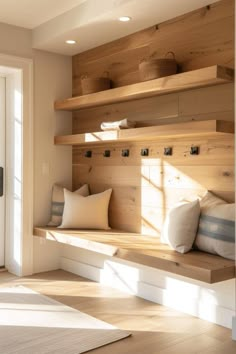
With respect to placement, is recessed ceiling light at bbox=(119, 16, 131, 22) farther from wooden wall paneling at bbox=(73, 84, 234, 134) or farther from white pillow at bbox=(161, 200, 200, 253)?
white pillow at bbox=(161, 200, 200, 253)

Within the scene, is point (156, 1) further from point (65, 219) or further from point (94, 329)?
point (94, 329)

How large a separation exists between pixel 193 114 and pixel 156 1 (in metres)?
0.88

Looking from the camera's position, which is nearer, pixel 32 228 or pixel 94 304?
pixel 94 304

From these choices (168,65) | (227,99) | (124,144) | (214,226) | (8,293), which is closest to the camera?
(214,226)

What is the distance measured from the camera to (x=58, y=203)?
14.4 ft

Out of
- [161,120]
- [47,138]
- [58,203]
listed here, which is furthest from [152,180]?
[47,138]

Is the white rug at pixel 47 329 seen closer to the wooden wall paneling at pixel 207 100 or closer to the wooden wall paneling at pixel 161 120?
the wooden wall paneling at pixel 161 120

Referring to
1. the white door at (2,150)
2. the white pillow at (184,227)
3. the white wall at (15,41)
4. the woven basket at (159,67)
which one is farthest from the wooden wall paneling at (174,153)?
the white wall at (15,41)

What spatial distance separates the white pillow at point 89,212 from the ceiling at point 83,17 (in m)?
1.45

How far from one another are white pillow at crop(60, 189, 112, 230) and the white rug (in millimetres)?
800

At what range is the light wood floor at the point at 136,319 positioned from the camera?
2.69m

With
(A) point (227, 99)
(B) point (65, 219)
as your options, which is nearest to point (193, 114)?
(A) point (227, 99)

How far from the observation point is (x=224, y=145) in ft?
10.4

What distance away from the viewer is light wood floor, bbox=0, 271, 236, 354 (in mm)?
2689
